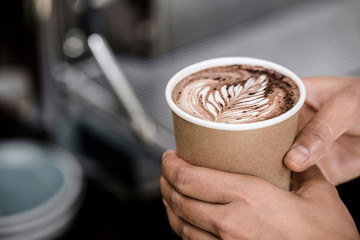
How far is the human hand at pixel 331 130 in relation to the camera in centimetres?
87

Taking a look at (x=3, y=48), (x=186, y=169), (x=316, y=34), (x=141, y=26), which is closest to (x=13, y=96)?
(x=3, y=48)

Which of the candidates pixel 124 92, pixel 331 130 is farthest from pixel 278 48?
pixel 331 130

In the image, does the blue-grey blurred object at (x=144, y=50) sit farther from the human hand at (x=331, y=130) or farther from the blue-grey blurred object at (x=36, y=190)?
the human hand at (x=331, y=130)

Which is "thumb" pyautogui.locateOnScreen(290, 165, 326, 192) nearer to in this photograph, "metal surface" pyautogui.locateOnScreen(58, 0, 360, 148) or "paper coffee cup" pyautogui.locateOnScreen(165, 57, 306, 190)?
Result: "paper coffee cup" pyautogui.locateOnScreen(165, 57, 306, 190)

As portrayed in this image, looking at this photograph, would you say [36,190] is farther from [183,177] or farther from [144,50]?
[183,177]

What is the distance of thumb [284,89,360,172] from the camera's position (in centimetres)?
84

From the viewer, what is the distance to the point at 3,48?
269 centimetres

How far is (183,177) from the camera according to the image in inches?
33.7

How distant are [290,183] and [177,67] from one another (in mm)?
1089

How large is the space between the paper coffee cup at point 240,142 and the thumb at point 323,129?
0.03m

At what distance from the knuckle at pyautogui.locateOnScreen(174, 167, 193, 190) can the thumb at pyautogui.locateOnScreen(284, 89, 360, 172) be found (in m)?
0.18

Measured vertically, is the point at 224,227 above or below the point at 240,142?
below

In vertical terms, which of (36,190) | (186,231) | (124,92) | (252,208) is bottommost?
(36,190)

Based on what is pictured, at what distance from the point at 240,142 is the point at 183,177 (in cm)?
14
